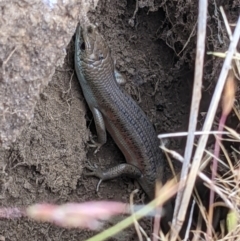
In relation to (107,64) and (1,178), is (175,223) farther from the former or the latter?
(107,64)

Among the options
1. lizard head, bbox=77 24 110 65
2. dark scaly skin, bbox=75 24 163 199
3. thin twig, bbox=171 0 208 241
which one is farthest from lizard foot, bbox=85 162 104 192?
thin twig, bbox=171 0 208 241

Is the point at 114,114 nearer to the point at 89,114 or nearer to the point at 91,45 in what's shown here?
the point at 89,114

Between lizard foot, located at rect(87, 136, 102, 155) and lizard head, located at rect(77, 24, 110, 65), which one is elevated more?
lizard head, located at rect(77, 24, 110, 65)

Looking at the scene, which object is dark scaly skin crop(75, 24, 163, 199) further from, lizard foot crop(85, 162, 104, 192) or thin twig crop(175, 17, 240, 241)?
thin twig crop(175, 17, 240, 241)

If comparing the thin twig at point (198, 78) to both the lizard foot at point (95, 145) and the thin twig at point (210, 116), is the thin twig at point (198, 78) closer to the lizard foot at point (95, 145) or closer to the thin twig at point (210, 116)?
the thin twig at point (210, 116)

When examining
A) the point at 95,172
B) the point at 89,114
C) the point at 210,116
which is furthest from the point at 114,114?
the point at 210,116

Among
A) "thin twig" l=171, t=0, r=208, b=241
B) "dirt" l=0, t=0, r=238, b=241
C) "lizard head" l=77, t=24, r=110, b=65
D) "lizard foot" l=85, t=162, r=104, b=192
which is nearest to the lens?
"thin twig" l=171, t=0, r=208, b=241

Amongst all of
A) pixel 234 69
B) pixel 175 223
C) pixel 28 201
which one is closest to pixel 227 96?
pixel 234 69

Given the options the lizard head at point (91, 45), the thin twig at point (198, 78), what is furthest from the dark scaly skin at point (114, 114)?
the thin twig at point (198, 78)
